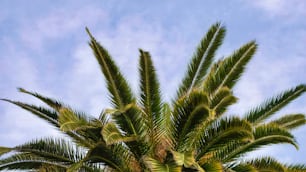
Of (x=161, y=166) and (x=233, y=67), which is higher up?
(x=233, y=67)

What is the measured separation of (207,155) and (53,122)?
4.15 metres

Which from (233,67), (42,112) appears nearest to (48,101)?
(42,112)

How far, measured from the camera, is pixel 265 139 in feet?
44.1

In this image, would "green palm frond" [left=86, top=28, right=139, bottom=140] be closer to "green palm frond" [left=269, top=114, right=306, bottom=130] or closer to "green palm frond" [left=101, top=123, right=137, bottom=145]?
"green palm frond" [left=101, top=123, right=137, bottom=145]

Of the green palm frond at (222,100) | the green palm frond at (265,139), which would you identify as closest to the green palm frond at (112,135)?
the green palm frond at (222,100)

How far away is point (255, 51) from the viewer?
50.6ft

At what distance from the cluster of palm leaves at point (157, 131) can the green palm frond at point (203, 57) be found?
A: 235mm

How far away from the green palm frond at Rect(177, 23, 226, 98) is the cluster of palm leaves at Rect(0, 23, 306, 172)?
235 millimetres

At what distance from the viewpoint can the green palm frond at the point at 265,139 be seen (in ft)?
42.3

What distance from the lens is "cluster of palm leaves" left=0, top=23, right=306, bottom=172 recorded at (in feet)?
41.1

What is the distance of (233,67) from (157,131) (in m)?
2.95

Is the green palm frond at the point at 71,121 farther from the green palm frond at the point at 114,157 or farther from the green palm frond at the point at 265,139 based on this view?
the green palm frond at the point at 265,139

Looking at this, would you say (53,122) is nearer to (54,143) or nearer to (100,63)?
(54,143)

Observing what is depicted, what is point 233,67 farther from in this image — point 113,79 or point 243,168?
point 113,79
